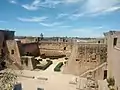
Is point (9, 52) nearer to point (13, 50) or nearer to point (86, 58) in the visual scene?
point (13, 50)

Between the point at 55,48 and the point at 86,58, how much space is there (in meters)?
11.6

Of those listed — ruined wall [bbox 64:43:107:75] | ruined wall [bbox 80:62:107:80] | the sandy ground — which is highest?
ruined wall [bbox 64:43:107:75]

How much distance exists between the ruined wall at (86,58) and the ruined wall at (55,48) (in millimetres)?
9840

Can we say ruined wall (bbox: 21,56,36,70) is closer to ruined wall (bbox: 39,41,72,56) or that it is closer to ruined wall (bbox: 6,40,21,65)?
ruined wall (bbox: 6,40,21,65)

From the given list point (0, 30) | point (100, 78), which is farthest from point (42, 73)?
point (0, 30)

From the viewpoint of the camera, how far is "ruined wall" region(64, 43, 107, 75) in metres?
16.3

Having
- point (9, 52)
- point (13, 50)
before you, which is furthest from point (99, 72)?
point (9, 52)

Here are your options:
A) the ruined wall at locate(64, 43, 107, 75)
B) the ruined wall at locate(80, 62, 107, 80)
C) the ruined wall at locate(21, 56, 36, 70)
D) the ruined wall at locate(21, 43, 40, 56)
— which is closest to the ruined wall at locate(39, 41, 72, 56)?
the ruined wall at locate(21, 43, 40, 56)

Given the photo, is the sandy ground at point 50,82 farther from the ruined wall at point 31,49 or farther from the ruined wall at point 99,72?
the ruined wall at point 31,49

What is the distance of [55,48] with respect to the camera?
91.1ft

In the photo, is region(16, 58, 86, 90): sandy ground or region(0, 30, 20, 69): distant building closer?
region(16, 58, 86, 90): sandy ground

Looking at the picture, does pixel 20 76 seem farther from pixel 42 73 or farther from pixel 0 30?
pixel 0 30

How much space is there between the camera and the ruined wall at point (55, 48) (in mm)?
27234

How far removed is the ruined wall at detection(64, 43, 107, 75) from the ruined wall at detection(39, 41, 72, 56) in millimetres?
9840
